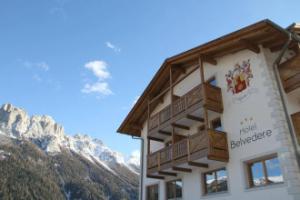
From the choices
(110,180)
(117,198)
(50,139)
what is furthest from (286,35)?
(50,139)

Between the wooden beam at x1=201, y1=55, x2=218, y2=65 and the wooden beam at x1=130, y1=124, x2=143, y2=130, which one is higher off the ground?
the wooden beam at x1=201, y1=55, x2=218, y2=65

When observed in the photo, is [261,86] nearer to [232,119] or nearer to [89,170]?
[232,119]

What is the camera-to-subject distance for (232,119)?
13.5m

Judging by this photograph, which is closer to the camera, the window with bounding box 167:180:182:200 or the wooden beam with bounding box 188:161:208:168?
the wooden beam with bounding box 188:161:208:168

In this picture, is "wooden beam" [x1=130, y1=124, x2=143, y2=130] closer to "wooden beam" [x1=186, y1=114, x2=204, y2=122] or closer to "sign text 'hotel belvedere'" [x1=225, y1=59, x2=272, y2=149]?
"wooden beam" [x1=186, y1=114, x2=204, y2=122]

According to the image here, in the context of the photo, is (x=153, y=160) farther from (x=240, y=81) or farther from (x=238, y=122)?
(x=240, y=81)

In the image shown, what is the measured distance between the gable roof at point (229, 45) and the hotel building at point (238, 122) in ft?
0.13

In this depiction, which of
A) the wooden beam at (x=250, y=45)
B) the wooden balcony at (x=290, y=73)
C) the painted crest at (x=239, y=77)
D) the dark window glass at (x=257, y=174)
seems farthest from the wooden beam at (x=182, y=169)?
the wooden beam at (x=250, y=45)

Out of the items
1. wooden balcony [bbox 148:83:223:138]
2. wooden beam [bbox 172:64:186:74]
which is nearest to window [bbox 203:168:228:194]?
wooden balcony [bbox 148:83:223:138]

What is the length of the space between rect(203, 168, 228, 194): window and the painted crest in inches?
145

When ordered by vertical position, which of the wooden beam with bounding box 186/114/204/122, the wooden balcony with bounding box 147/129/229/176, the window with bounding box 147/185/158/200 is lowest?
the window with bounding box 147/185/158/200

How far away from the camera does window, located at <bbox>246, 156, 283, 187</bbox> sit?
11117mm

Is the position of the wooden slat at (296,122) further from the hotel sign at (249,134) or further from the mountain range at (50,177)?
the mountain range at (50,177)

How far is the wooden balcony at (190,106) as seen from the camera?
14.0 m
